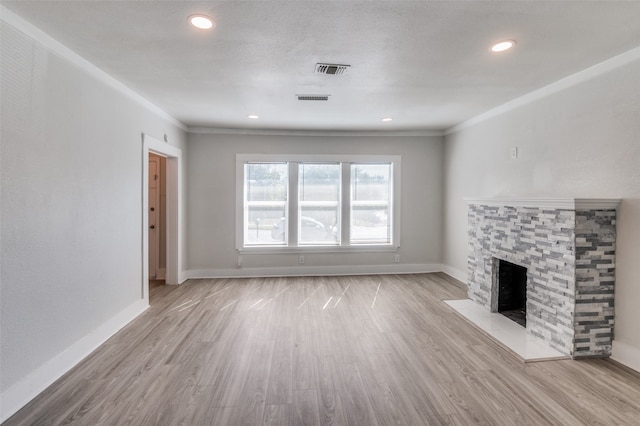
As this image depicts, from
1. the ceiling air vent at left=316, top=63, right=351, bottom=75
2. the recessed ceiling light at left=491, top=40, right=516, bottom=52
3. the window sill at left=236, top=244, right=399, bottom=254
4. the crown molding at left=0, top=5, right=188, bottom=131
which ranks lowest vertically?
the window sill at left=236, top=244, right=399, bottom=254

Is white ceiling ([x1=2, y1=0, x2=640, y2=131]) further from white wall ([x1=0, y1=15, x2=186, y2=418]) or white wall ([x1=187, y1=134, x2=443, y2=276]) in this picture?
white wall ([x1=187, y1=134, x2=443, y2=276])

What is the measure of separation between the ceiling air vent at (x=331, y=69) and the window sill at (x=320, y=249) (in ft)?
10.7

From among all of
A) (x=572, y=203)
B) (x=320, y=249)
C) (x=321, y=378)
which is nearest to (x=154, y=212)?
(x=320, y=249)

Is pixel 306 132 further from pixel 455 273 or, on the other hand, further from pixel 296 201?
pixel 455 273

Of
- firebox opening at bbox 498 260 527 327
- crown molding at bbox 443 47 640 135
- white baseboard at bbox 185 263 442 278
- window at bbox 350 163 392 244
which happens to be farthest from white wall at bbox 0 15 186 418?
crown molding at bbox 443 47 640 135

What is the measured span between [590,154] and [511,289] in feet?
5.93

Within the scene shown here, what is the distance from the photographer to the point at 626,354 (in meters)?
2.61

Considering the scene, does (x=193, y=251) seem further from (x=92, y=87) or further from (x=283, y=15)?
(x=283, y=15)

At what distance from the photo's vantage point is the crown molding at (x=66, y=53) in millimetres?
2021

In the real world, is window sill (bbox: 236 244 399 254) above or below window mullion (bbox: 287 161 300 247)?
below

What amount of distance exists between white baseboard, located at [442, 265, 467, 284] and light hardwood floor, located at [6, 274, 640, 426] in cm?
160

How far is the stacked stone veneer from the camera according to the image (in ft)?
8.81

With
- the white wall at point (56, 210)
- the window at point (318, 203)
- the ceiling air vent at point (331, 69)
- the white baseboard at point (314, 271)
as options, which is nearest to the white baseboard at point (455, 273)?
the white baseboard at point (314, 271)

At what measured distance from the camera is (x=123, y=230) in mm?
3359
